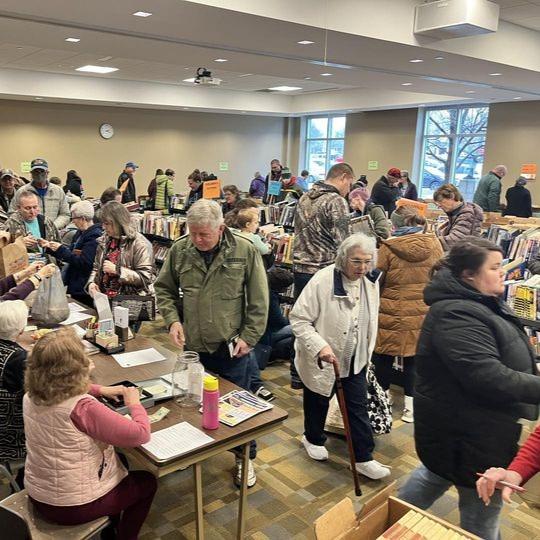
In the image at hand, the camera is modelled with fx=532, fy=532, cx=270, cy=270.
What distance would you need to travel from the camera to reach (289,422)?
384 cm

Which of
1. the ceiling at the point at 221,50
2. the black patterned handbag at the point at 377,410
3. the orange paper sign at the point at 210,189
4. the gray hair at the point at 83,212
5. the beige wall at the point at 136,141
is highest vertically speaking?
the ceiling at the point at 221,50

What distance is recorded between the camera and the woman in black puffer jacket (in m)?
1.85

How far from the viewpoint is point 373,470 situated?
309 cm

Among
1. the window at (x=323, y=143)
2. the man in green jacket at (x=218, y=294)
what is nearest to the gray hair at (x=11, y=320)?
the man in green jacket at (x=218, y=294)

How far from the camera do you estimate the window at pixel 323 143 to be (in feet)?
50.5

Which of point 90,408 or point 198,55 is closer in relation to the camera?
point 90,408

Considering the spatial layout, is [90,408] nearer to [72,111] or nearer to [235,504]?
[235,504]

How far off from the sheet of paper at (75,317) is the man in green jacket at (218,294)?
0.77m

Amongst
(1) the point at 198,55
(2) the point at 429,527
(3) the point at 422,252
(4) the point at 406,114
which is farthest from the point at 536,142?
(2) the point at 429,527

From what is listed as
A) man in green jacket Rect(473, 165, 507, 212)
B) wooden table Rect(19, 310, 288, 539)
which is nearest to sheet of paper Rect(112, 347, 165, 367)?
wooden table Rect(19, 310, 288, 539)

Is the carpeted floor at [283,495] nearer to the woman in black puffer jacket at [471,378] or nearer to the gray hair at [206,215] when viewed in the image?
the woman in black puffer jacket at [471,378]

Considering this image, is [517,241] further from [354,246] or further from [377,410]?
[354,246]

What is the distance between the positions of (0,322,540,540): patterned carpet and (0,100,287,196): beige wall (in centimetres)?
1131

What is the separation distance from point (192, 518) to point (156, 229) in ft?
16.7
